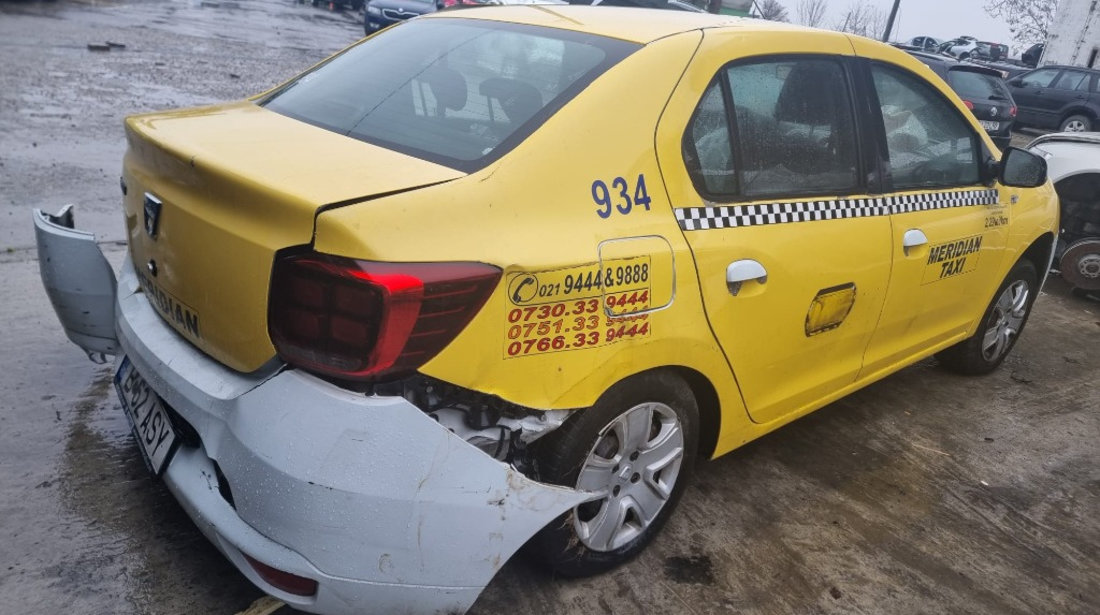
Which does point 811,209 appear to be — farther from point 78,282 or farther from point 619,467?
point 78,282

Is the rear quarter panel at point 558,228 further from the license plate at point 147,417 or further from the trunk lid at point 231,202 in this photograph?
the license plate at point 147,417

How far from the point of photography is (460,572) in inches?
83.3

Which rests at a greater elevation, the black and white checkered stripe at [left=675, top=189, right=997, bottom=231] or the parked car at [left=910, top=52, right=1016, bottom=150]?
the black and white checkered stripe at [left=675, top=189, right=997, bottom=231]

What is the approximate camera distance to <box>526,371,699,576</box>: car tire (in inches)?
92.7

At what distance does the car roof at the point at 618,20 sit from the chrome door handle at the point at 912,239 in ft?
2.80

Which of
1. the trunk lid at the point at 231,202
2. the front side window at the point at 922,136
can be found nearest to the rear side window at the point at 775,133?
the front side window at the point at 922,136

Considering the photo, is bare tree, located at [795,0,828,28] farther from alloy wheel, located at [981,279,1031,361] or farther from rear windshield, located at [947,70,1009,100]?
alloy wheel, located at [981,279,1031,361]

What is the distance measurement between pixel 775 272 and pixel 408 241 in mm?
1295

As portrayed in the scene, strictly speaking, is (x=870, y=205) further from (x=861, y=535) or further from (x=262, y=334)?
(x=262, y=334)

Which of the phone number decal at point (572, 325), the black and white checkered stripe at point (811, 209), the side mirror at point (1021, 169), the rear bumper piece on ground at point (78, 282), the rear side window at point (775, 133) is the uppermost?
the rear side window at point (775, 133)

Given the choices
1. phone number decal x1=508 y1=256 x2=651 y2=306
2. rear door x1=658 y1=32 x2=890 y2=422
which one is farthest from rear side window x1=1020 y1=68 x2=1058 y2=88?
phone number decal x1=508 y1=256 x2=651 y2=306

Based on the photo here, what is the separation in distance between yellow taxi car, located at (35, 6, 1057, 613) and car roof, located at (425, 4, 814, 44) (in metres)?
0.02

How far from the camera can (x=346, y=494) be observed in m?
1.94

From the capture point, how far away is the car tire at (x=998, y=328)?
4.49 meters
